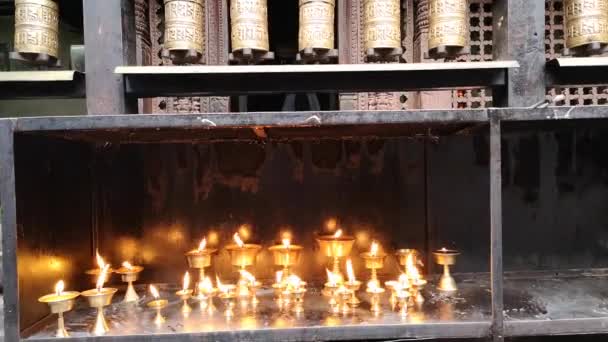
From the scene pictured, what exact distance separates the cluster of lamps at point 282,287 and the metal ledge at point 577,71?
5.46 feet

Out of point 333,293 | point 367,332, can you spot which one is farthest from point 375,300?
point 367,332

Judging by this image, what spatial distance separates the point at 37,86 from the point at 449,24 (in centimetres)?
325

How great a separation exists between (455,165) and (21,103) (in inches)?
206

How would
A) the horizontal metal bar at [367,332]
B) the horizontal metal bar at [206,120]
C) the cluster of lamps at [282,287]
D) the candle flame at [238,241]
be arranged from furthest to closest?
1. the candle flame at [238,241]
2. the cluster of lamps at [282,287]
3. the horizontal metal bar at [367,332]
4. the horizontal metal bar at [206,120]

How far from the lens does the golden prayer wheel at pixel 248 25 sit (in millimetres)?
3174

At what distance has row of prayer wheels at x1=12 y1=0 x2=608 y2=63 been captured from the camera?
3.18 m

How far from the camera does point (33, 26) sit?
3.18 m

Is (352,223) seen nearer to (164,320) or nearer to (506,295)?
(506,295)

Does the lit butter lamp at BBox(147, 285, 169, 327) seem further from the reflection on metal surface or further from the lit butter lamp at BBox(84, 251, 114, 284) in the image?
the lit butter lamp at BBox(84, 251, 114, 284)

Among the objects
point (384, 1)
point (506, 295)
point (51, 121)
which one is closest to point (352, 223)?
point (506, 295)

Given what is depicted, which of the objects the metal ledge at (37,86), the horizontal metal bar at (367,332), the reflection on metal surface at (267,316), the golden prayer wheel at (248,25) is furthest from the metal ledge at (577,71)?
the metal ledge at (37,86)

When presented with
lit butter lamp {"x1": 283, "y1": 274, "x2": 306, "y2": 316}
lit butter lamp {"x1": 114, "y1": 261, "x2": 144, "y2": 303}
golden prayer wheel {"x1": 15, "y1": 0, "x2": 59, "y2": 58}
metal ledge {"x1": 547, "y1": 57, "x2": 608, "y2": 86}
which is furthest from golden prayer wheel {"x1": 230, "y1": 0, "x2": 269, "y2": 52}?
metal ledge {"x1": 547, "y1": 57, "x2": 608, "y2": 86}

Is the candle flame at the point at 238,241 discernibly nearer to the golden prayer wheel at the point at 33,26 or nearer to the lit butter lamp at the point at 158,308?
the lit butter lamp at the point at 158,308

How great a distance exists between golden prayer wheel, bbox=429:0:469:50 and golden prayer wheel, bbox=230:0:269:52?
131cm
